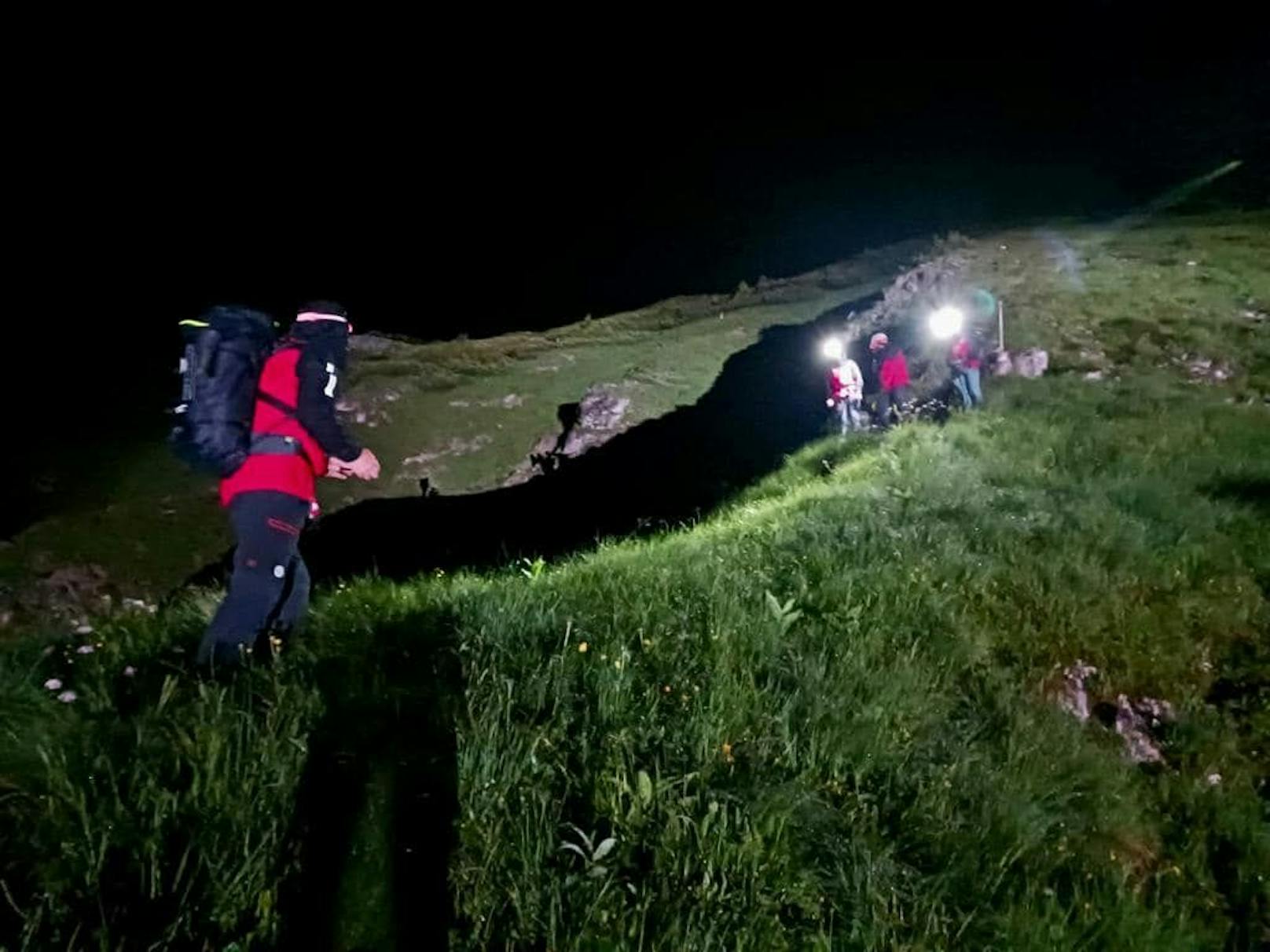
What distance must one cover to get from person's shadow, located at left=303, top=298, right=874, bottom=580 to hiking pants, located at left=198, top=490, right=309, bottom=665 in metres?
13.1

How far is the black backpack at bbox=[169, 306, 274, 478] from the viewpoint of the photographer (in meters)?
4.62

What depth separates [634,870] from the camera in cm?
349

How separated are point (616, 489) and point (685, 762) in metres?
19.3

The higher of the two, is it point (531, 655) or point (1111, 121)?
point (1111, 121)

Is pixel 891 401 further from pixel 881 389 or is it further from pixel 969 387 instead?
pixel 969 387

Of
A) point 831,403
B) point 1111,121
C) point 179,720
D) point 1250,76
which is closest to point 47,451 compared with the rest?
point 831,403

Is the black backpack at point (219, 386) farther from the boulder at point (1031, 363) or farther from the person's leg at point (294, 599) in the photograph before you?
the boulder at point (1031, 363)

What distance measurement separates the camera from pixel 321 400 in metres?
4.80

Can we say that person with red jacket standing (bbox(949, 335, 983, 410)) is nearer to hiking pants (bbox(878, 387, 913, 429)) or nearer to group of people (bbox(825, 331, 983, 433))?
group of people (bbox(825, 331, 983, 433))

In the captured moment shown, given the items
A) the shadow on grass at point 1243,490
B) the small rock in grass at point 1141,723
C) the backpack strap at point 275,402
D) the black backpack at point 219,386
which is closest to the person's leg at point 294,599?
the black backpack at point 219,386

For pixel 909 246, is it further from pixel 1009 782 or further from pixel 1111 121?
pixel 1009 782

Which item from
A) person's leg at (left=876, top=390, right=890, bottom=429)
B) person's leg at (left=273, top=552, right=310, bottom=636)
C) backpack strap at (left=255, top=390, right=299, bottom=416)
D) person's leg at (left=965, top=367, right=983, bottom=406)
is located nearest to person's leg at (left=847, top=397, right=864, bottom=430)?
person's leg at (left=876, top=390, right=890, bottom=429)

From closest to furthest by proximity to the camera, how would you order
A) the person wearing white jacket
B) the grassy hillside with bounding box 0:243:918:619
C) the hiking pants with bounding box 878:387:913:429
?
the person wearing white jacket
the hiking pants with bounding box 878:387:913:429
the grassy hillside with bounding box 0:243:918:619

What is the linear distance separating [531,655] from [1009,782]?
273 centimetres
